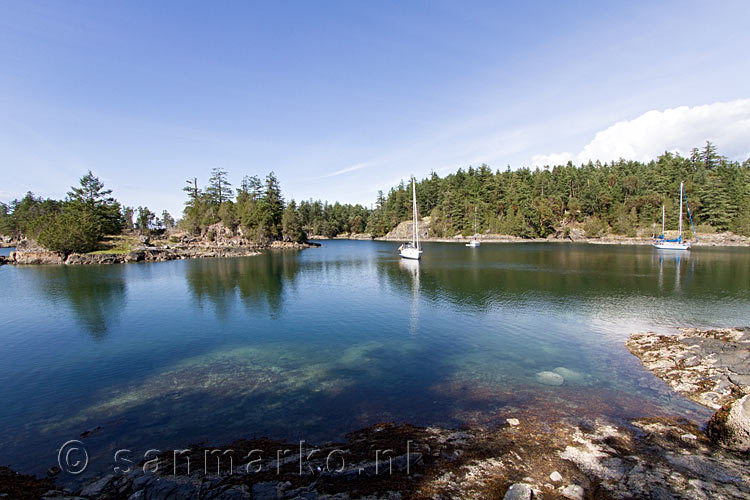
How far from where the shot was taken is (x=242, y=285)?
4447 cm

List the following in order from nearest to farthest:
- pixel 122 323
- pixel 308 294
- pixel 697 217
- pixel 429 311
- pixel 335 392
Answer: pixel 335 392 < pixel 122 323 < pixel 429 311 < pixel 308 294 < pixel 697 217

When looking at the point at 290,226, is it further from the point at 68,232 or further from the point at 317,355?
the point at 317,355

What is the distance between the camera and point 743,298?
3084 cm

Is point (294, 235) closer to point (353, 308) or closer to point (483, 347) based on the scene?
point (353, 308)

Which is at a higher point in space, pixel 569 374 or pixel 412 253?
pixel 412 253

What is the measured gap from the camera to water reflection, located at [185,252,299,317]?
112ft

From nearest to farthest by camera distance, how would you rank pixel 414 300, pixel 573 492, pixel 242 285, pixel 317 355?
1. pixel 573 492
2. pixel 317 355
3. pixel 414 300
4. pixel 242 285

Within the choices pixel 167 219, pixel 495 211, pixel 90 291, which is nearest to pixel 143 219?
pixel 167 219

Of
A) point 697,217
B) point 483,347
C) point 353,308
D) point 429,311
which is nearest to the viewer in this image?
point 483,347

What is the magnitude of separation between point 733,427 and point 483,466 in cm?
751

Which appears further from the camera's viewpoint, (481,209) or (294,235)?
(481,209)

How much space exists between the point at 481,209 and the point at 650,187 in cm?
5429

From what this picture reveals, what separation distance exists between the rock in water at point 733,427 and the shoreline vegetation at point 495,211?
87989mm

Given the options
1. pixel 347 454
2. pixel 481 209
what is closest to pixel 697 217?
pixel 481 209
